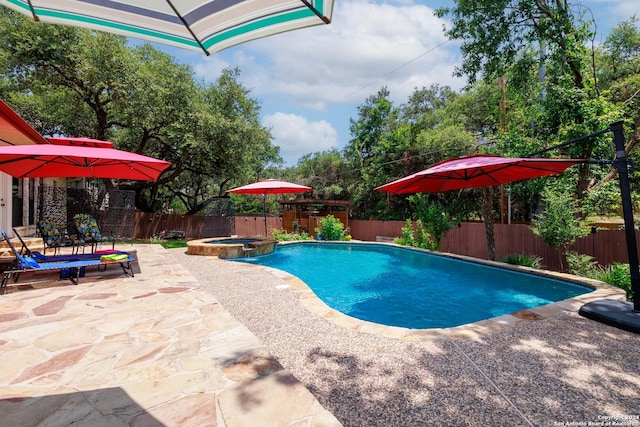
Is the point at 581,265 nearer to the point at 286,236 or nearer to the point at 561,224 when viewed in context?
the point at 561,224

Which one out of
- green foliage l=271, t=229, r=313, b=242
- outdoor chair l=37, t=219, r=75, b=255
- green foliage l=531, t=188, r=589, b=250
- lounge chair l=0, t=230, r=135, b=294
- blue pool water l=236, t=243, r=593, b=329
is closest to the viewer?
lounge chair l=0, t=230, r=135, b=294

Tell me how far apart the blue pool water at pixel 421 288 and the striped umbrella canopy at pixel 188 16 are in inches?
161

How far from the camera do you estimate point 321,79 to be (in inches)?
861

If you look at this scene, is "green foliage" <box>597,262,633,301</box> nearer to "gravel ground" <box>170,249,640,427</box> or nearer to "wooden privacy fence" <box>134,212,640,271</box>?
"wooden privacy fence" <box>134,212,640,271</box>

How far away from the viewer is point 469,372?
2.52 metres

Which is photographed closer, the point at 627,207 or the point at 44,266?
the point at 627,207

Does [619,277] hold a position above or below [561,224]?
below

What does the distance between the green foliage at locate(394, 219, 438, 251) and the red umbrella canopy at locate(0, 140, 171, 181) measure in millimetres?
A: 8660

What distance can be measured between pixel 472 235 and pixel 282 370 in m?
9.91

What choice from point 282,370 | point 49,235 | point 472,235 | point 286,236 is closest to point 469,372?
point 282,370

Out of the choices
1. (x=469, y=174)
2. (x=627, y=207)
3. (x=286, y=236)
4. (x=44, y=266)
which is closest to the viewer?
(x=627, y=207)

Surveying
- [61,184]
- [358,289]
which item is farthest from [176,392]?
[61,184]

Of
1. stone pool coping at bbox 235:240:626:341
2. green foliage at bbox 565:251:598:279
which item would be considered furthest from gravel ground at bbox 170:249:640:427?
green foliage at bbox 565:251:598:279

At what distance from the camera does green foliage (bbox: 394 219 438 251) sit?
10.8 metres
